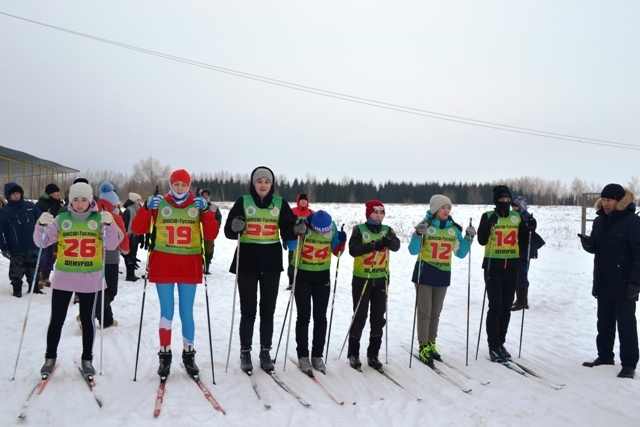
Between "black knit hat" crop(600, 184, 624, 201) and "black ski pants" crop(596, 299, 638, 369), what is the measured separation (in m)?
1.29

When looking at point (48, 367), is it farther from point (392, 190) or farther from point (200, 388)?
point (392, 190)

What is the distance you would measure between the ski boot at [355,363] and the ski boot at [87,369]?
2804 mm

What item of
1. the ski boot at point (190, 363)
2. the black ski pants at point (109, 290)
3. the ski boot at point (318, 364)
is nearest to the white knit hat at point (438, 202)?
the ski boot at point (318, 364)

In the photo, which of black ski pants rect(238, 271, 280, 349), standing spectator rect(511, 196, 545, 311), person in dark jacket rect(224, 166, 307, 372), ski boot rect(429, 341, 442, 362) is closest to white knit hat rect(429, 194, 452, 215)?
standing spectator rect(511, 196, 545, 311)

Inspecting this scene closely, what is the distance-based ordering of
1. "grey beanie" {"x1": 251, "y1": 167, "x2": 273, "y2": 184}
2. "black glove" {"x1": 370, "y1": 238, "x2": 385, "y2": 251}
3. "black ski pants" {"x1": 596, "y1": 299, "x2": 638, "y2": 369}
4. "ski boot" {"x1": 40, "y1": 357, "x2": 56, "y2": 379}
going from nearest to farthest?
"ski boot" {"x1": 40, "y1": 357, "x2": 56, "y2": 379} < "grey beanie" {"x1": 251, "y1": 167, "x2": 273, "y2": 184} < "black glove" {"x1": 370, "y1": 238, "x2": 385, "y2": 251} < "black ski pants" {"x1": 596, "y1": 299, "x2": 638, "y2": 369}

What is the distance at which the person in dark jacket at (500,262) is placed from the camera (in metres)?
5.63

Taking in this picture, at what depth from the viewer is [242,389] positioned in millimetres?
4305

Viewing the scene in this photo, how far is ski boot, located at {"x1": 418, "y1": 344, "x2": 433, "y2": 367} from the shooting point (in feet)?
17.4

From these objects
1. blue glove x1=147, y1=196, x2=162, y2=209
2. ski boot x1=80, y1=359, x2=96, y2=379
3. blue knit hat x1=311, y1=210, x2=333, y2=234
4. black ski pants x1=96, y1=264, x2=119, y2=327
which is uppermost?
blue glove x1=147, y1=196, x2=162, y2=209

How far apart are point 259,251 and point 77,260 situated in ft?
6.10

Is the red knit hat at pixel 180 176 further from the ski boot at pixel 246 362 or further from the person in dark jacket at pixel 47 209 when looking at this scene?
the person in dark jacket at pixel 47 209

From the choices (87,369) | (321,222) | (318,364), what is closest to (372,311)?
(318,364)

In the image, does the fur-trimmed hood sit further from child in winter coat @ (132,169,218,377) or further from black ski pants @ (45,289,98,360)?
black ski pants @ (45,289,98,360)

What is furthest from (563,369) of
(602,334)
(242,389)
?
(242,389)
